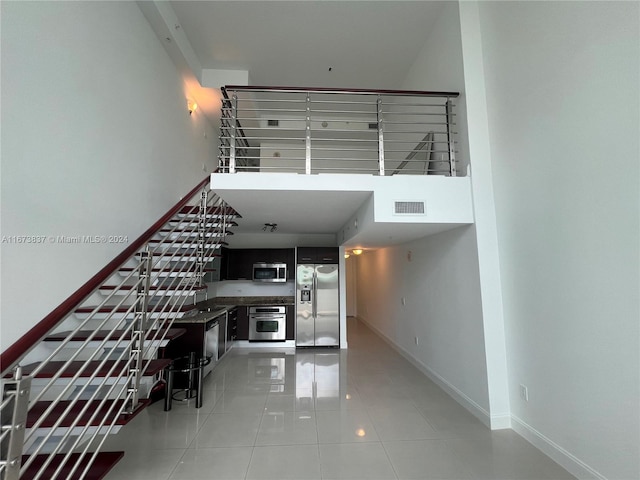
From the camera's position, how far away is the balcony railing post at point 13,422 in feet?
4.13

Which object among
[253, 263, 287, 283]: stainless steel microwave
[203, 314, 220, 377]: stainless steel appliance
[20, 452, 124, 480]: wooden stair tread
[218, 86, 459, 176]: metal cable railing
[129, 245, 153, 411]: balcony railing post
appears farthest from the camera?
[253, 263, 287, 283]: stainless steel microwave

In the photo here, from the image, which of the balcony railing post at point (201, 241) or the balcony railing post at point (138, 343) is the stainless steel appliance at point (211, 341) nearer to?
the balcony railing post at point (201, 241)

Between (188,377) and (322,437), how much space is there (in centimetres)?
187

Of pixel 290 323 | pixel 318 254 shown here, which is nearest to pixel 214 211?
pixel 318 254

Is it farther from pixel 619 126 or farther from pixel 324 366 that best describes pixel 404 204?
pixel 324 366

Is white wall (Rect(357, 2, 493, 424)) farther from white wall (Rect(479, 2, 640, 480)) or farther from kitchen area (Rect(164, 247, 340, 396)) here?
kitchen area (Rect(164, 247, 340, 396))

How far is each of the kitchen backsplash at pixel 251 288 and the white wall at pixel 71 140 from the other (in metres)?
2.94

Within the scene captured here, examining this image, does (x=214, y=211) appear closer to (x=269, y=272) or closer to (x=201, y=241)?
(x=201, y=241)

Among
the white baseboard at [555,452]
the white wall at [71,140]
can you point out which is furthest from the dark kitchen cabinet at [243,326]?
the white baseboard at [555,452]

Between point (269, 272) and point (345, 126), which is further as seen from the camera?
point (345, 126)

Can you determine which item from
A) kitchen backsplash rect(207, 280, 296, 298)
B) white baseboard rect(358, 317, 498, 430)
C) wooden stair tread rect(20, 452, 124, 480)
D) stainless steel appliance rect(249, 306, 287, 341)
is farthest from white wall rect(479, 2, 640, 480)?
kitchen backsplash rect(207, 280, 296, 298)

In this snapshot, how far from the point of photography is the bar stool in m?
3.15

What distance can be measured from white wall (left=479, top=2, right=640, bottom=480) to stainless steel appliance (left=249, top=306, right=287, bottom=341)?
13.7 feet

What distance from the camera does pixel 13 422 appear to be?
4.14 feet
